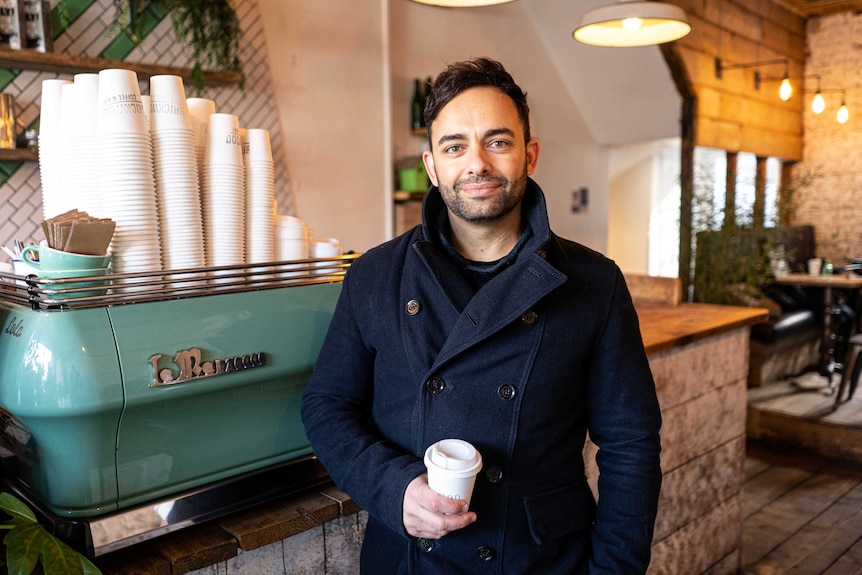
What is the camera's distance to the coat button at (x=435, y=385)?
123 cm

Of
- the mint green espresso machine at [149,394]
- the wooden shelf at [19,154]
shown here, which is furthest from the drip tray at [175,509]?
the wooden shelf at [19,154]

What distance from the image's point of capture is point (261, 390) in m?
1.29

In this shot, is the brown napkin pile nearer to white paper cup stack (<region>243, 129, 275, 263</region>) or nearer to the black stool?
white paper cup stack (<region>243, 129, 275, 263</region>)

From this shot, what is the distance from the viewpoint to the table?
236 inches

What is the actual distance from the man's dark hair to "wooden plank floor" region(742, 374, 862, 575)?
2841 mm

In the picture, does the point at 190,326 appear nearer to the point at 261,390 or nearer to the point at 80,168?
the point at 261,390

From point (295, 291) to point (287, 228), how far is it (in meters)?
0.20

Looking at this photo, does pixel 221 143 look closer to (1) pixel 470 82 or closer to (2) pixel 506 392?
(1) pixel 470 82

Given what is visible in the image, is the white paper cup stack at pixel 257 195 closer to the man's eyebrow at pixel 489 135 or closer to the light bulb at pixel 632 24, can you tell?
the man's eyebrow at pixel 489 135

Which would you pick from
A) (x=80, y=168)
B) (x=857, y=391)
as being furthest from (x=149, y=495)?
(x=857, y=391)

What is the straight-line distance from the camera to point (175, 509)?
1.18 metres

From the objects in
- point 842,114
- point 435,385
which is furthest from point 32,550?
point 842,114

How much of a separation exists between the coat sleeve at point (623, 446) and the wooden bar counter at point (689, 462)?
0.50 m

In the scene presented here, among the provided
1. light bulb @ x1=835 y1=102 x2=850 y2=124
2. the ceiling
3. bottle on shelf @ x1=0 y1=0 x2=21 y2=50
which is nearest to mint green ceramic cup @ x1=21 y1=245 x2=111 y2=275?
bottle on shelf @ x1=0 y1=0 x2=21 y2=50
